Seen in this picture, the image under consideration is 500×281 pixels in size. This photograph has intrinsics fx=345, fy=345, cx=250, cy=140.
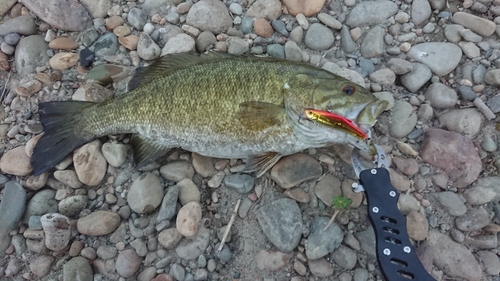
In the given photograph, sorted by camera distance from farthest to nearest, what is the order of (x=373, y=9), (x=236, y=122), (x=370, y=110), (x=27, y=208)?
(x=373, y=9) → (x=27, y=208) → (x=236, y=122) → (x=370, y=110)

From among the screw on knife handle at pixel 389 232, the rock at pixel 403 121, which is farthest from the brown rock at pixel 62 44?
the rock at pixel 403 121

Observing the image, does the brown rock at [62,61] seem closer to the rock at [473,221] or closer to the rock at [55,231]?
the rock at [55,231]

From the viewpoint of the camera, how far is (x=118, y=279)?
3184 millimetres

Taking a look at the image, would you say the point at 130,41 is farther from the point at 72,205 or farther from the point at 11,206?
the point at 11,206

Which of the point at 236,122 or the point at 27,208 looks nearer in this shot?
the point at 236,122

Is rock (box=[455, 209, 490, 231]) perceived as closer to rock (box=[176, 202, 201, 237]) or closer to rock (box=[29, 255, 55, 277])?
rock (box=[176, 202, 201, 237])

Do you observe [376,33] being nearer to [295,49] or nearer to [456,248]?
[295,49]

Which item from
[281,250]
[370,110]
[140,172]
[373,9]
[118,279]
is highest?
[373,9]

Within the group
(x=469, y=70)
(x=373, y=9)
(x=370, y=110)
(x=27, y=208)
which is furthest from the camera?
(x=373, y=9)

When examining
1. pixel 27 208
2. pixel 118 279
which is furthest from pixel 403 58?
pixel 27 208

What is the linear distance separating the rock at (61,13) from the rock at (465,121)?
4.27m

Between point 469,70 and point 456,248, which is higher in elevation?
point 469,70

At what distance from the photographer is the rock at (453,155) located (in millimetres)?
3316

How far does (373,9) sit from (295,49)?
3.59 feet
